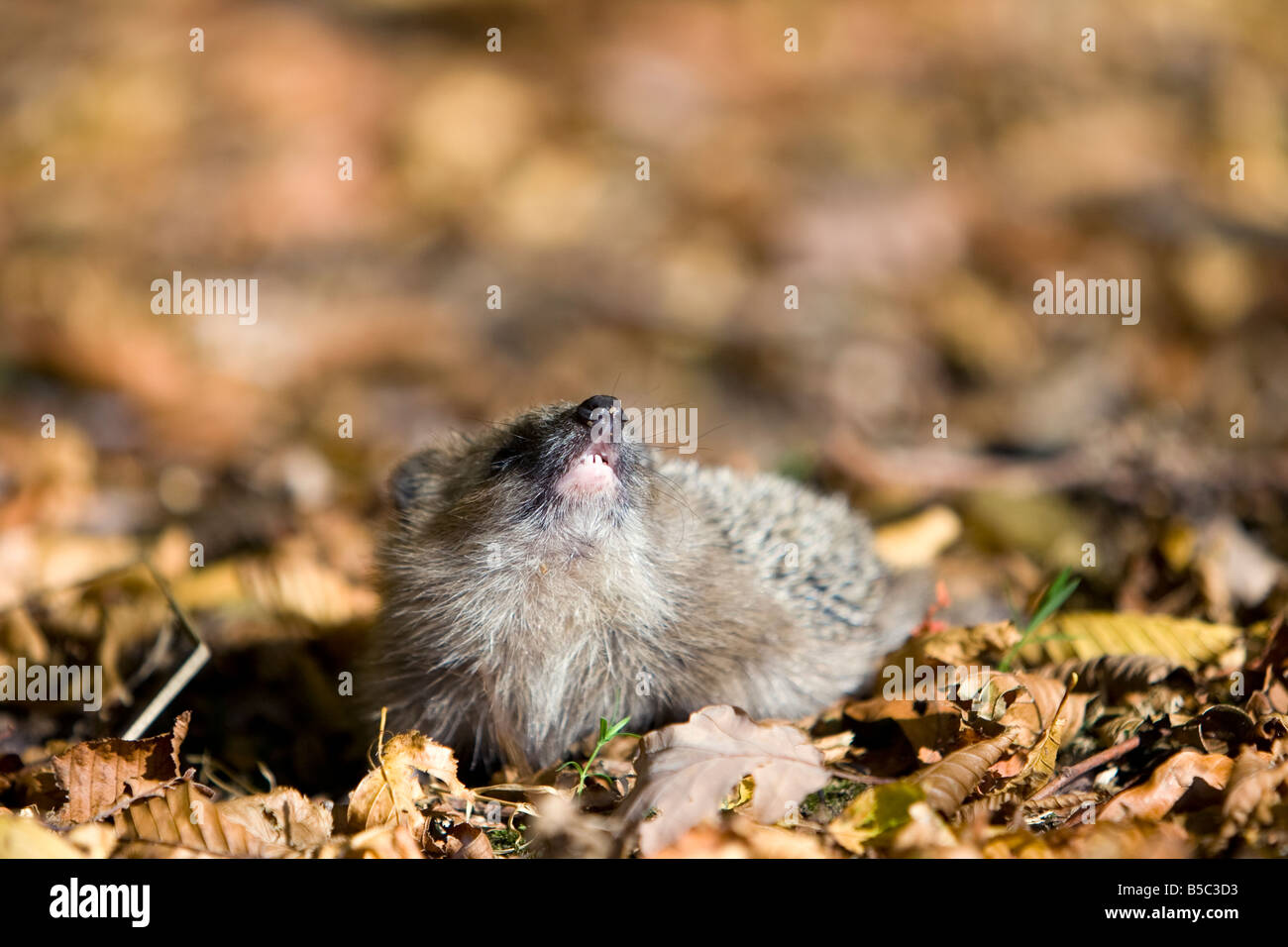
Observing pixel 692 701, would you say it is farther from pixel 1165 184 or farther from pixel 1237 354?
pixel 1165 184

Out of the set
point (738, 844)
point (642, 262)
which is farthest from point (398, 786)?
→ point (642, 262)

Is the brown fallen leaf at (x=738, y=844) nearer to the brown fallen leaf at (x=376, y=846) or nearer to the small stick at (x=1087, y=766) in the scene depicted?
the brown fallen leaf at (x=376, y=846)

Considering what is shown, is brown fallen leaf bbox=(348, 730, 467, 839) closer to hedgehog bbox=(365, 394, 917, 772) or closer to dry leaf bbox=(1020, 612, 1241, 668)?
hedgehog bbox=(365, 394, 917, 772)

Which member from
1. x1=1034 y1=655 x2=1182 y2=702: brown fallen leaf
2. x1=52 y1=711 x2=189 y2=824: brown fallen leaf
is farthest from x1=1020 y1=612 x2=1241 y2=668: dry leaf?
x1=52 y1=711 x2=189 y2=824: brown fallen leaf

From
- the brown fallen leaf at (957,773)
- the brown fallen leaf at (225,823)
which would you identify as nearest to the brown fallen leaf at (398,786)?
the brown fallen leaf at (225,823)

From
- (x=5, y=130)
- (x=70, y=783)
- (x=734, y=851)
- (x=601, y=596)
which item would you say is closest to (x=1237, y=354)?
(x=601, y=596)
